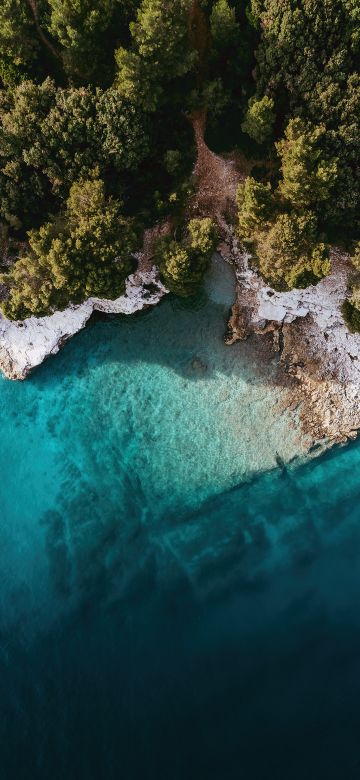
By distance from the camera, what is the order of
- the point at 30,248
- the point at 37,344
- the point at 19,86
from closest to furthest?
→ the point at 19,86, the point at 30,248, the point at 37,344

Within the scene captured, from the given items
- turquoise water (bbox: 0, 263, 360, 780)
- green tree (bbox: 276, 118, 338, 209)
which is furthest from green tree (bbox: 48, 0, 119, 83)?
turquoise water (bbox: 0, 263, 360, 780)

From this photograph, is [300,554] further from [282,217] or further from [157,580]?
[282,217]

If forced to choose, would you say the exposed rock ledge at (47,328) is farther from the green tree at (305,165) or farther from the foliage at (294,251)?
Answer: the green tree at (305,165)

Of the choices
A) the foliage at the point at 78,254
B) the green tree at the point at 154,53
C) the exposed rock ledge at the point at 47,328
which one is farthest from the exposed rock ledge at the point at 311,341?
the green tree at the point at 154,53

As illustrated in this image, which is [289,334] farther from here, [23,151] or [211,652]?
[211,652]

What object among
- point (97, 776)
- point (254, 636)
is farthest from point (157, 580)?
point (97, 776)
